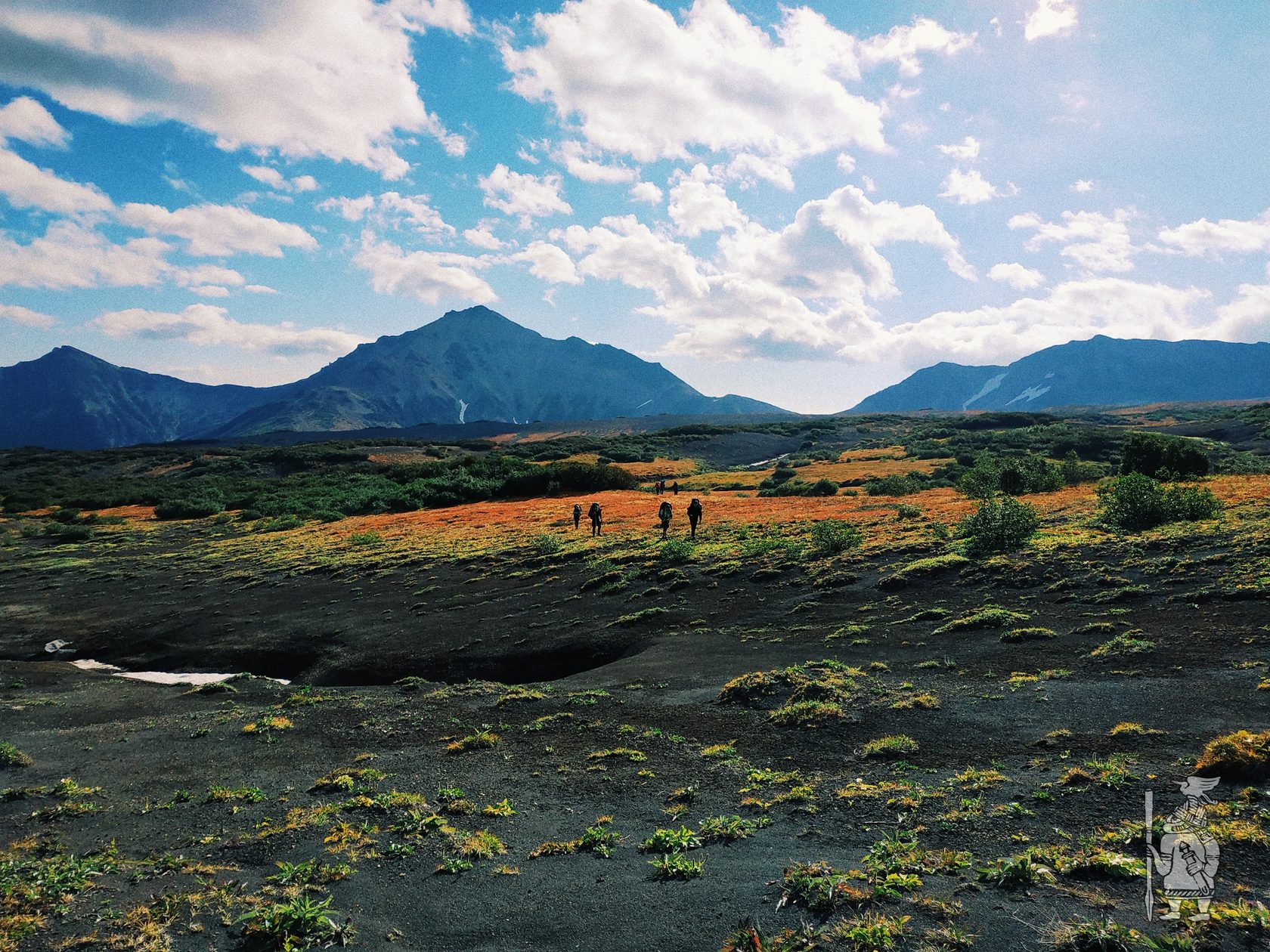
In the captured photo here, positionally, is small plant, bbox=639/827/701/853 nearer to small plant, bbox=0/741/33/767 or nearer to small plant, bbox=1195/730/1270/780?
small plant, bbox=1195/730/1270/780

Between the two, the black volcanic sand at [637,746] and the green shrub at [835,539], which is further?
the green shrub at [835,539]

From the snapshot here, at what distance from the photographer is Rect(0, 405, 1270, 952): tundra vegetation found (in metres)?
7.58

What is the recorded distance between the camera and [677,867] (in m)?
8.40

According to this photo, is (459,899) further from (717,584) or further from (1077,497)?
(1077,497)

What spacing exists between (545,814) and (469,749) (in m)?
3.74

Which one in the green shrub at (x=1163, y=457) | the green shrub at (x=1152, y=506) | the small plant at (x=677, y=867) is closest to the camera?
the small plant at (x=677, y=867)

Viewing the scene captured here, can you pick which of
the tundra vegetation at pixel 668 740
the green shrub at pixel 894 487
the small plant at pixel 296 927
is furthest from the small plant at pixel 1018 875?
the green shrub at pixel 894 487

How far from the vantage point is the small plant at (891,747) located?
11711mm

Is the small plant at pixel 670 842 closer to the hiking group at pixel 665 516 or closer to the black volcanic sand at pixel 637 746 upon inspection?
the black volcanic sand at pixel 637 746

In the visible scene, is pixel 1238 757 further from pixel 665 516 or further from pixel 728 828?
pixel 665 516

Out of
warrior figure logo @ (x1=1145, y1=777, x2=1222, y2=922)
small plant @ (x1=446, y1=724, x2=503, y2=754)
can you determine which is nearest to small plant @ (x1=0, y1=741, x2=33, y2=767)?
small plant @ (x1=446, y1=724, x2=503, y2=754)

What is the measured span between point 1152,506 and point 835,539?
44.9 feet

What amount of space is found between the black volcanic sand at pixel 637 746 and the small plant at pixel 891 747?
0.63ft

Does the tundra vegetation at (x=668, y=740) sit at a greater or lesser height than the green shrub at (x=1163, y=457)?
lesser
